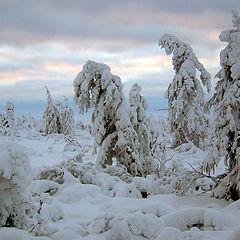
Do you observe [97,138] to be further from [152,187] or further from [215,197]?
[215,197]

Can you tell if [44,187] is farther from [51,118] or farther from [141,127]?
[51,118]

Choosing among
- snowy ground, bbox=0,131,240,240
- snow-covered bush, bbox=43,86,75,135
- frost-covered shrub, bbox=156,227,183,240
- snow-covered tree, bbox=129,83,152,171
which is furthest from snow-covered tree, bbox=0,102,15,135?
frost-covered shrub, bbox=156,227,183,240

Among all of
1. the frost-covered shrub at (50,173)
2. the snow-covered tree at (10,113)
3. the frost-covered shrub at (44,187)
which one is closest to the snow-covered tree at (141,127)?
the frost-covered shrub at (50,173)

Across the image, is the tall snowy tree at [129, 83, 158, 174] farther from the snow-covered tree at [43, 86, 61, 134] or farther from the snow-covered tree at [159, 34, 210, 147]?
the snow-covered tree at [43, 86, 61, 134]

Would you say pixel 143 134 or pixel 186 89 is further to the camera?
pixel 186 89

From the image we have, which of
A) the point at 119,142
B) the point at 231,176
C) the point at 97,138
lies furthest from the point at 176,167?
the point at 231,176

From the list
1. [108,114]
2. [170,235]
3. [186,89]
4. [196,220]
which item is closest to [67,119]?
[186,89]

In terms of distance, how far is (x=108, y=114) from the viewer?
8.66 m

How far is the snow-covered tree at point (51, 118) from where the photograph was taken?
3216cm

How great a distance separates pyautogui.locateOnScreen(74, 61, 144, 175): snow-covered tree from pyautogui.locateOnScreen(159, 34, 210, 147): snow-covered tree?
30.1ft

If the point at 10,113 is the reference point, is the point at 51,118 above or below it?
below

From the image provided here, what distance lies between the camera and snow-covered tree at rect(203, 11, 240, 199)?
5.20m

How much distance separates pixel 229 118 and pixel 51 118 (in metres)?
29.4

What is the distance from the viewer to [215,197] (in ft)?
18.4
